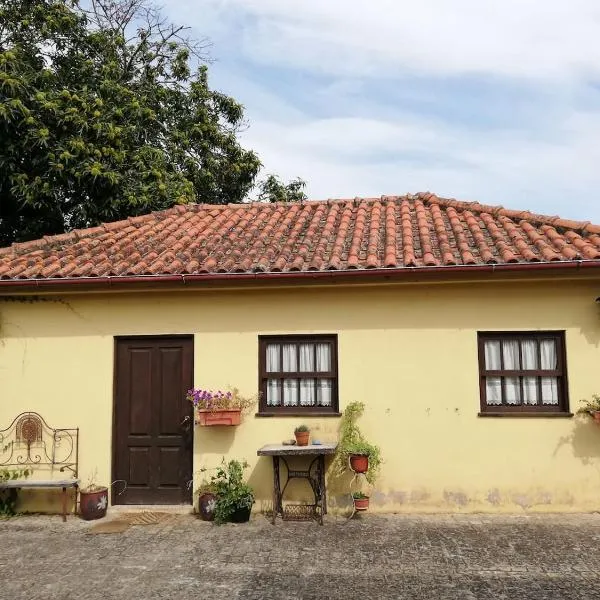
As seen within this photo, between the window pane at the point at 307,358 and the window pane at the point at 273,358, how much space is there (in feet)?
1.06

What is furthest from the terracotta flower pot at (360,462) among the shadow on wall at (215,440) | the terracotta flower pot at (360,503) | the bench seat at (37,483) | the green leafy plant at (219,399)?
the bench seat at (37,483)

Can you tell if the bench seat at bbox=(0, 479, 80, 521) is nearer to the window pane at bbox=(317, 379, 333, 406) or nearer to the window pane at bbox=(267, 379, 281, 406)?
the window pane at bbox=(267, 379, 281, 406)

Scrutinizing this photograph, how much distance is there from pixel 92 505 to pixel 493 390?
17.3 feet

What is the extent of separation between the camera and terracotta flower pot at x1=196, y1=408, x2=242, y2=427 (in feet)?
22.6

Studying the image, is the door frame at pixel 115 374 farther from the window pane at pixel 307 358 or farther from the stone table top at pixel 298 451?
the window pane at pixel 307 358

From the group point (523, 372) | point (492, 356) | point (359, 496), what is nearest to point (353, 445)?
point (359, 496)

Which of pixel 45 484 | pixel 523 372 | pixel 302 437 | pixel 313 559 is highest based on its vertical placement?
pixel 523 372

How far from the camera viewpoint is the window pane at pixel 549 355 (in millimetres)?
6977

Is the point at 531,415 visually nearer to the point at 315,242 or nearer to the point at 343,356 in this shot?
the point at 343,356

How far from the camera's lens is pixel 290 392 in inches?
286

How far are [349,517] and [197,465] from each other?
207 centimetres

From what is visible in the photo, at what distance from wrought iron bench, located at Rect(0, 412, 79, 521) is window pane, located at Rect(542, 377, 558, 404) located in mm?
6149

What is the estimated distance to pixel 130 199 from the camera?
41.1ft

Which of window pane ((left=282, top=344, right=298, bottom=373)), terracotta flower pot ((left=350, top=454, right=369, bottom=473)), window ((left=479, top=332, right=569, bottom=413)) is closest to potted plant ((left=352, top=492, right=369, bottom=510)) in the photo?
terracotta flower pot ((left=350, top=454, right=369, bottom=473))
